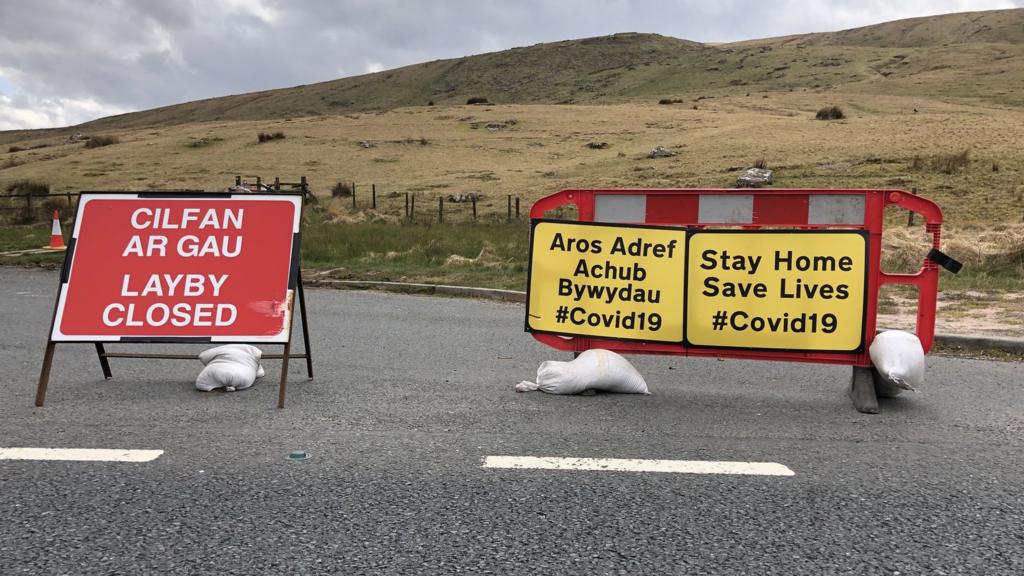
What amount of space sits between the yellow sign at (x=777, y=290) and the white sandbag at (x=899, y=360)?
18 centimetres

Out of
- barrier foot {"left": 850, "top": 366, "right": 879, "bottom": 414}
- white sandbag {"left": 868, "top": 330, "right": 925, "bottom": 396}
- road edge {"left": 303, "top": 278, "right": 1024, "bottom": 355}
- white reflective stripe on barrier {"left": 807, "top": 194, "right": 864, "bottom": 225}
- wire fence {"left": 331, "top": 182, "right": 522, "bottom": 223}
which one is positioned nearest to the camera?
white sandbag {"left": 868, "top": 330, "right": 925, "bottom": 396}

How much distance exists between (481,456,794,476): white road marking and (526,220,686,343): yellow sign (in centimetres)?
165

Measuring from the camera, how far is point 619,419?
4801mm

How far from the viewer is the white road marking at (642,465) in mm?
3854

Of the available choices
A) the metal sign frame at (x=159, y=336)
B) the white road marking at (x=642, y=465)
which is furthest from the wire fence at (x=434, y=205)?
the white road marking at (x=642, y=465)

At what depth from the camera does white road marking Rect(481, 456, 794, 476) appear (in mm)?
3854

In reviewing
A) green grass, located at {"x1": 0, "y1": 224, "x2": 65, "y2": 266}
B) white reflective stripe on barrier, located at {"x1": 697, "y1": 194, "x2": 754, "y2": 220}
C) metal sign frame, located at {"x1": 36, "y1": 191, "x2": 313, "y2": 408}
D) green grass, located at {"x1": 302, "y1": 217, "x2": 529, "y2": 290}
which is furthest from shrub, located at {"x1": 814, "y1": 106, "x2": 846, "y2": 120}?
metal sign frame, located at {"x1": 36, "y1": 191, "x2": 313, "y2": 408}

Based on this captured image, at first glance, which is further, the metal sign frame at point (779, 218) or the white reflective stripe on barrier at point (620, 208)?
the white reflective stripe on barrier at point (620, 208)

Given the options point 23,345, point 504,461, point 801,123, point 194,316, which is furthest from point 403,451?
point 801,123

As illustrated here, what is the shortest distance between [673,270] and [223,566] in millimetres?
3604

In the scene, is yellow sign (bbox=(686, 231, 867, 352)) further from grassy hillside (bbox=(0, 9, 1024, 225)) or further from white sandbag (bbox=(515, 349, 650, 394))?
grassy hillside (bbox=(0, 9, 1024, 225))

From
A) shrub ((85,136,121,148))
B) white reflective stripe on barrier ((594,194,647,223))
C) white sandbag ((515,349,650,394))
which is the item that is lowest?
white sandbag ((515,349,650,394))

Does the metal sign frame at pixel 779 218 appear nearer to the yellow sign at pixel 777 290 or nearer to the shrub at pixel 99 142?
the yellow sign at pixel 777 290

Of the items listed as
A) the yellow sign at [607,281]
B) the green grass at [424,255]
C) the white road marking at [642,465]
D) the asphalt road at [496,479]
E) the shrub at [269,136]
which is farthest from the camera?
the shrub at [269,136]
